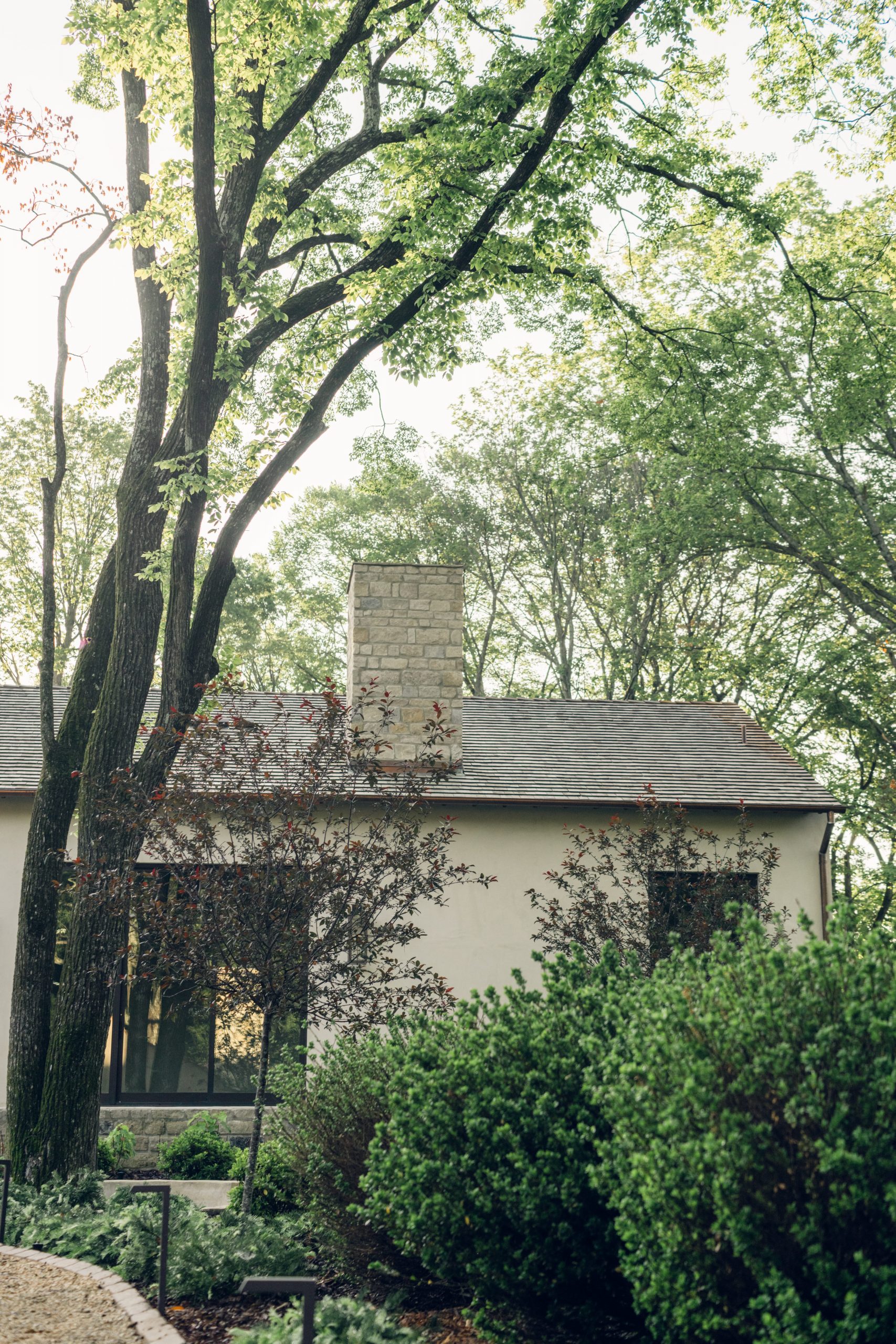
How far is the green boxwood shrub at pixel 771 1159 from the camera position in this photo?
313cm

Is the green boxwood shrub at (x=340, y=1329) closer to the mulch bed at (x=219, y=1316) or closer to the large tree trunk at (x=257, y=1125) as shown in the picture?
the mulch bed at (x=219, y=1316)

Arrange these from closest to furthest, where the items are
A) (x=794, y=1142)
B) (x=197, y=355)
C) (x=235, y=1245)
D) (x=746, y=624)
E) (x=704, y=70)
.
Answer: (x=794, y=1142) < (x=235, y=1245) < (x=197, y=355) < (x=704, y=70) < (x=746, y=624)

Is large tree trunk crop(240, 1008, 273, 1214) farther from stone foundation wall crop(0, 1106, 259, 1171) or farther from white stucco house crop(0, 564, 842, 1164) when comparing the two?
white stucco house crop(0, 564, 842, 1164)

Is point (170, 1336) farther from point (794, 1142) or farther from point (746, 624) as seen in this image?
point (746, 624)

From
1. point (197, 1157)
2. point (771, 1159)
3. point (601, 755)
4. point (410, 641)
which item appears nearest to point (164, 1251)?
point (771, 1159)

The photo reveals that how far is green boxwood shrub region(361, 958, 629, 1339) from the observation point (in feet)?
13.2

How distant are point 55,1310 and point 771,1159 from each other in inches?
147

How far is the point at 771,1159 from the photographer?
3.26 metres

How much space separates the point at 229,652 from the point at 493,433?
15751 mm

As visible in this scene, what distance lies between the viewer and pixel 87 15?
942cm

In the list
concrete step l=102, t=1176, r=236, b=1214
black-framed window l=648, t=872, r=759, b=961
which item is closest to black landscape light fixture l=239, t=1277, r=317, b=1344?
concrete step l=102, t=1176, r=236, b=1214

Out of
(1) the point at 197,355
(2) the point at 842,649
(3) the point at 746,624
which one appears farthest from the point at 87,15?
(3) the point at 746,624

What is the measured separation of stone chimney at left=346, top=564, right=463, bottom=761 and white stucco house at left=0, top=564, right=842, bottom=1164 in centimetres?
1

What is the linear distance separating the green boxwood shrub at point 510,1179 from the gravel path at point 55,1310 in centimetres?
144
